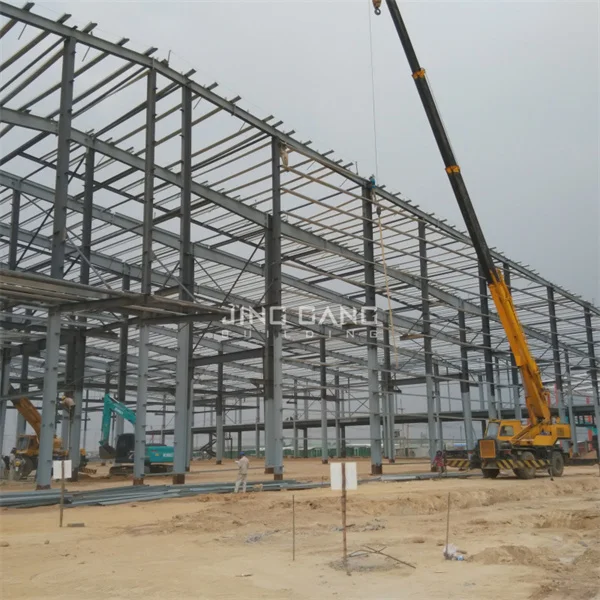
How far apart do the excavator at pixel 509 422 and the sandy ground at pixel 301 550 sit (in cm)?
822

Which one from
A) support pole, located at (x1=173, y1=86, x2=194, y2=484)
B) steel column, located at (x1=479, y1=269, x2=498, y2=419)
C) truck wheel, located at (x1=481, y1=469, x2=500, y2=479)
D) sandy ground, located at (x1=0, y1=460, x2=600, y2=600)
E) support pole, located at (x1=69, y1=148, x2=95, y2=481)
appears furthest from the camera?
steel column, located at (x1=479, y1=269, x2=498, y2=419)

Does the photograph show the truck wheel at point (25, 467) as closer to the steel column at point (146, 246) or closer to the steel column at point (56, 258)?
the steel column at point (146, 246)

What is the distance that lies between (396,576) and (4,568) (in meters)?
5.93

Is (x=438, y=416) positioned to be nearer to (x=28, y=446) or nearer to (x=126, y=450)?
(x=126, y=450)

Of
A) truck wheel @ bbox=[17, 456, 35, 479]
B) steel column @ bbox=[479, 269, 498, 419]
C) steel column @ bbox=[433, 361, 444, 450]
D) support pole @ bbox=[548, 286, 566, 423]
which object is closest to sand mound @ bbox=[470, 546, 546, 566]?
steel column @ bbox=[433, 361, 444, 450]

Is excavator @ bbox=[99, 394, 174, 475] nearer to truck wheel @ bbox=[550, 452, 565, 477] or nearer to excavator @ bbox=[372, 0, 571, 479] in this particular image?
excavator @ bbox=[372, 0, 571, 479]

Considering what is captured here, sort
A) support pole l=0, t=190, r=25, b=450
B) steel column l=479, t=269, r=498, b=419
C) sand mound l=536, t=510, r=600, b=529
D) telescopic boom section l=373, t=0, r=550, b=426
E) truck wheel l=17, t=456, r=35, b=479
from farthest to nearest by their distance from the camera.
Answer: steel column l=479, t=269, r=498, b=419
truck wheel l=17, t=456, r=35, b=479
support pole l=0, t=190, r=25, b=450
telescopic boom section l=373, t=0, r=550, b=426
sand mound l=536, t=510, r=600, b=529

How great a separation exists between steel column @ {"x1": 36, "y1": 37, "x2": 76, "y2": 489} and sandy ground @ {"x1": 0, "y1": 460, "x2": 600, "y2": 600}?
2.72m

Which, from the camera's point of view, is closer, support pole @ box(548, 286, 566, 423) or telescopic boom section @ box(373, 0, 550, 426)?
telescopic boom section @ box(373, 0, 550, 426)

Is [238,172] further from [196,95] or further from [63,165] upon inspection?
[63,165]

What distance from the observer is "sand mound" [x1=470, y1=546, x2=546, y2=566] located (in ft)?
31.6

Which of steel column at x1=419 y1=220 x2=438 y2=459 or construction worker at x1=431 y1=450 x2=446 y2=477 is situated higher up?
steel column at x1=419 y1=220 x2=438 y2=459

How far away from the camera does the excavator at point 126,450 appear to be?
2923cm

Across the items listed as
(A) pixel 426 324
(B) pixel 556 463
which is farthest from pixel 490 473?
(A) pixel 426 324
